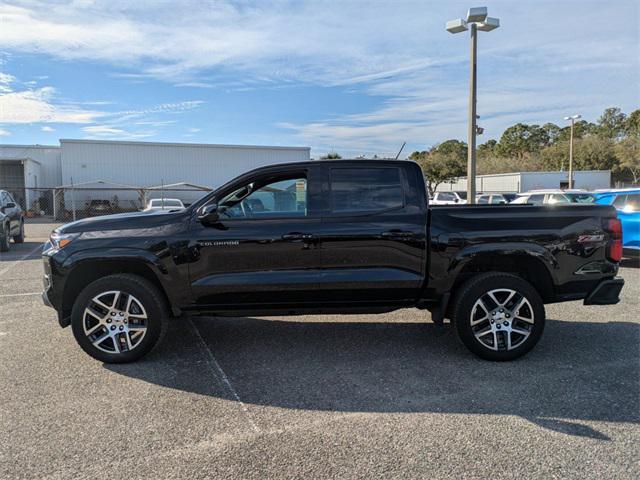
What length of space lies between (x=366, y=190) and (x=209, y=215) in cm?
150

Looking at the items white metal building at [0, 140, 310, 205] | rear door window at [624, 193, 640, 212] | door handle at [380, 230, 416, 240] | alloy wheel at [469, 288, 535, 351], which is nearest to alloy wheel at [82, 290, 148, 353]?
door handle at [380, 230, 416, 240]

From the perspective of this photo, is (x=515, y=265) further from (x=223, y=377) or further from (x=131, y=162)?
(x=131, y=162)

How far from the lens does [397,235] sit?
4551 millimetres

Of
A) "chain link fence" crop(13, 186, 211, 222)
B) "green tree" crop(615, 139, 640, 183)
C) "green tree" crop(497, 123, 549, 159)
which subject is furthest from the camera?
"green tree" crop(497, 123, 549, 159)

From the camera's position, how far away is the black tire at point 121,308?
4453 millimetres

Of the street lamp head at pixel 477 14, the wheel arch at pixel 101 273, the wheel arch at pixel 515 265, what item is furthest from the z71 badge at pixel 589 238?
the street lamp head at pixel 477 14

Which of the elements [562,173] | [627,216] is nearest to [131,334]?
[627,216]

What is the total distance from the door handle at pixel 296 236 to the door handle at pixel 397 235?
0.67 meters

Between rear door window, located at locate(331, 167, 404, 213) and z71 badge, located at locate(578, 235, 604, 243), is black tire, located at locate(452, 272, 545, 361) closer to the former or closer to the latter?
z71 badge, located at locate(578, 235, 604, 243)

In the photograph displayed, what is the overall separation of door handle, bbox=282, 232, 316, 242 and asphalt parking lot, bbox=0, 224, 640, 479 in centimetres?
117

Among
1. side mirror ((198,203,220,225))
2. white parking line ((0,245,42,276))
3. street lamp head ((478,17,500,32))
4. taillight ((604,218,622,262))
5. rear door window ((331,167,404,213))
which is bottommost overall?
white parking line ((0,245,42,276))

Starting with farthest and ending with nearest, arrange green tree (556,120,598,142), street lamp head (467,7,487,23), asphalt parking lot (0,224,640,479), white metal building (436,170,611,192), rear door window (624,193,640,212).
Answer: green tree (556,120,598,142), white metal building (436,170,611,192), street lamp head (467,7,487,23), rear door window (624,193,640,212), asphalt parking lot (0,224,640,479)

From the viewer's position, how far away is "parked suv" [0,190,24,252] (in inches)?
509

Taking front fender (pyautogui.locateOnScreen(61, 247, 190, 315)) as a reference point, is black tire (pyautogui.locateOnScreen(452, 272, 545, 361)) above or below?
below
